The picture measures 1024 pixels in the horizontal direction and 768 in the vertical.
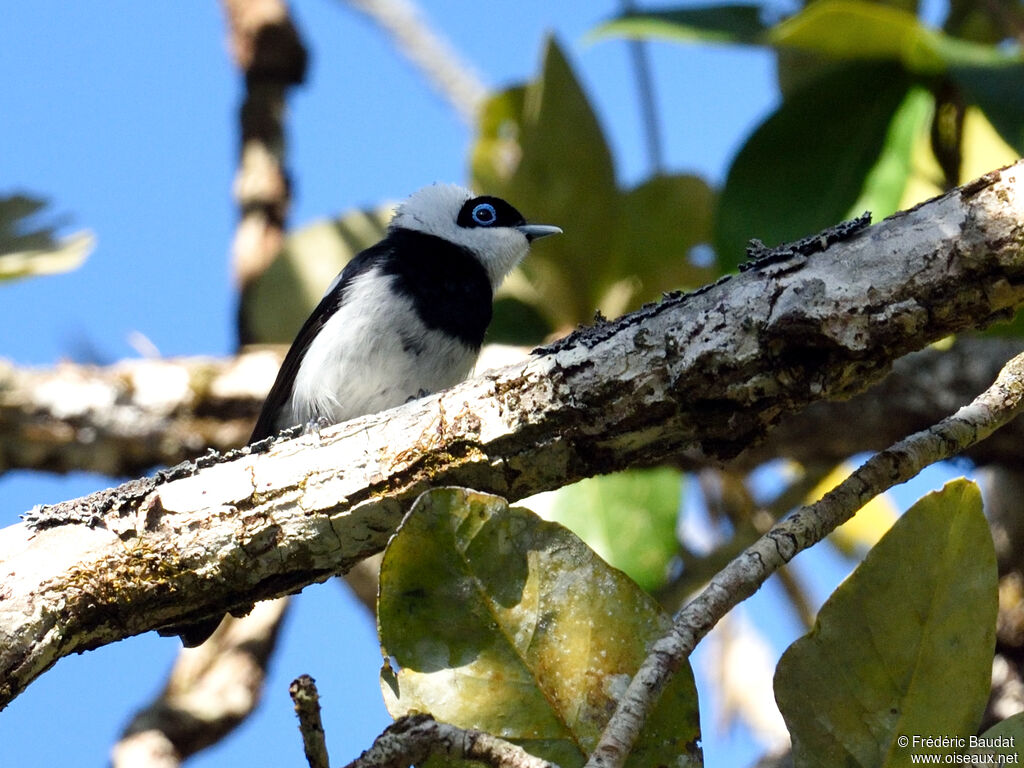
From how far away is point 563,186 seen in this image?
217 inches

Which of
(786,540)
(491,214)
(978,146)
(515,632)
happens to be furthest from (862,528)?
(515,632)

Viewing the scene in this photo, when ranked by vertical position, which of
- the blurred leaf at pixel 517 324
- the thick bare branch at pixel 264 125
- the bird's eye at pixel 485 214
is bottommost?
the blurred leaf at pixel 517 324

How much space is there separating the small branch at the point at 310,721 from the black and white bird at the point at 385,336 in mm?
2297

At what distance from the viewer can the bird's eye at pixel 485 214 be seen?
550 cm

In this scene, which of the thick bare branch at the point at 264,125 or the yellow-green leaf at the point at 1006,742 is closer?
the yellow-green leaf at the point at 1006,742

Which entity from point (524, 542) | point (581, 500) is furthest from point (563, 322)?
point (524, 542)

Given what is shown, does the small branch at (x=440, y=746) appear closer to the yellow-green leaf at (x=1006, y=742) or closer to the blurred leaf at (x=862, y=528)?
the yellow-green leaf at (x=1006, y=742)

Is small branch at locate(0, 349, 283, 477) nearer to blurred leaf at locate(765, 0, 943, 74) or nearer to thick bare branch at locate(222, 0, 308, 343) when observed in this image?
thick bare branch at locate(222, 0, 308, 343)

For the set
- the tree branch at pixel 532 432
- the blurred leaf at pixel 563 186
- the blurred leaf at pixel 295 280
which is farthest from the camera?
the blurred leaf at pixel 295 280

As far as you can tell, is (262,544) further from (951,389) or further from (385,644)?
(951,389)

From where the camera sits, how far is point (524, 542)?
2.08 metres

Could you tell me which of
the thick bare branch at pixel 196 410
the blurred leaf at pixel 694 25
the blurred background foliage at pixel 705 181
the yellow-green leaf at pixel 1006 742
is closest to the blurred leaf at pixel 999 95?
the blurred background foliage at pixel 705 181

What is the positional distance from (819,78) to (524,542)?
301 cm

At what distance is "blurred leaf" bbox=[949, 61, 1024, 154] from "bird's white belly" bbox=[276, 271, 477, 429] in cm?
204
